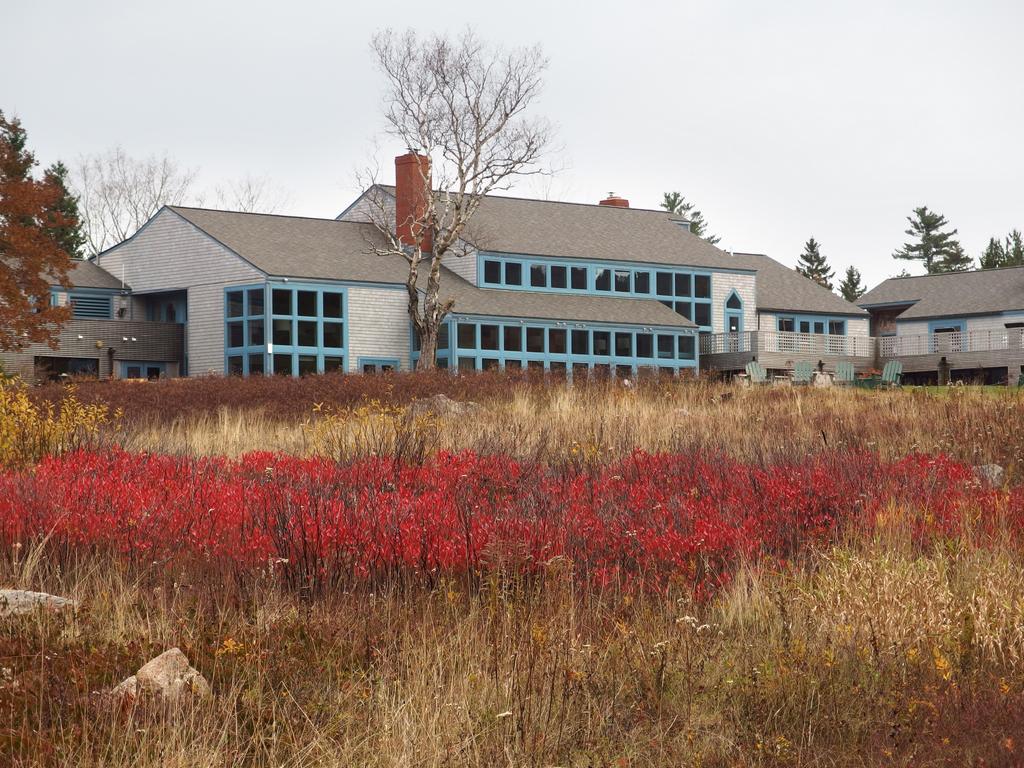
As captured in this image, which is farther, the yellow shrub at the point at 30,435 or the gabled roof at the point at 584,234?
the gabled roof at the point at 584,234

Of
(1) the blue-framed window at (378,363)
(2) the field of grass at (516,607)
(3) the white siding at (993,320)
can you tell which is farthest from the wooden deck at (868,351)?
(2) the field of grass at (516,607)

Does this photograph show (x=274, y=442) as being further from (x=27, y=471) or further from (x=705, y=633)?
(x=705, y=633)

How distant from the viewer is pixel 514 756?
16.5ft

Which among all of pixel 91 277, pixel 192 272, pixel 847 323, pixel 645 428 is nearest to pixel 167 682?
pixel 645 428

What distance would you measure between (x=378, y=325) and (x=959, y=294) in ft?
90.2

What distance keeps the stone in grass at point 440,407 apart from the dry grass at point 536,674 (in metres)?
10.3

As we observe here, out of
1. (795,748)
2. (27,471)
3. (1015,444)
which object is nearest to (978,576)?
(795,748)

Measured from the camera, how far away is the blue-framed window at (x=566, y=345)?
3781 centimetres

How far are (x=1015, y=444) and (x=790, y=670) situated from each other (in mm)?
8675

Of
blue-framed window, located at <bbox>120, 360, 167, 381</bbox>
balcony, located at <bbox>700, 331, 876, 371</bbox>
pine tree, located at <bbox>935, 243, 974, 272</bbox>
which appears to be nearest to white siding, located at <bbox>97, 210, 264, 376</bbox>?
blue-framed window, located at <bbox>120, 360, 167, 381</bbox>

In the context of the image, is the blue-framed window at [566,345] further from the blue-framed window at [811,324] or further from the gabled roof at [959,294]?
the gabled roof at [959,294]

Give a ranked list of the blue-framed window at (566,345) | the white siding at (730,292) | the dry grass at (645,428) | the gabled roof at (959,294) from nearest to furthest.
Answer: the dry grass at (645,428) < the blue-framed window at (566,345) < the white siding at (730,292) < the gabled roof at (959,294)

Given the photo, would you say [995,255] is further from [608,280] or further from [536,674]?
[536,674]

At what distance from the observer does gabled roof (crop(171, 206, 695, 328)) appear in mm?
37406
